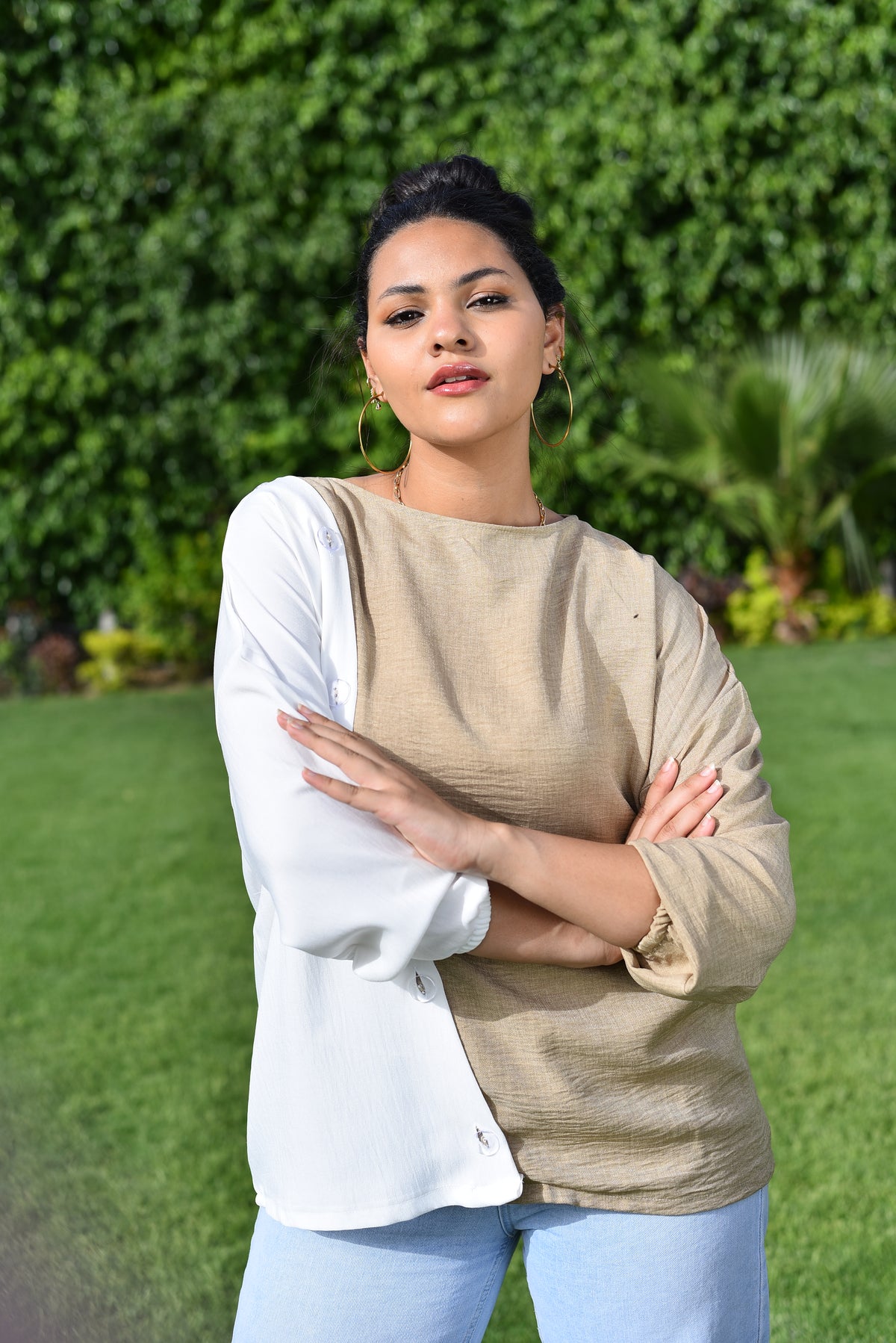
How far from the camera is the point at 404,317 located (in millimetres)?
1517

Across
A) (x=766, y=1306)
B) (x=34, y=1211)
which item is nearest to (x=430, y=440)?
(x=766, y=1306)

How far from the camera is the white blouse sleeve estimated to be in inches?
49.1

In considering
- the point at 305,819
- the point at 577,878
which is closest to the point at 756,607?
the point at 577,878

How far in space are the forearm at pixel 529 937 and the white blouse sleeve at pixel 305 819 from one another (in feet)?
0.11

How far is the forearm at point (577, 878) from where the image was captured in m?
1.30

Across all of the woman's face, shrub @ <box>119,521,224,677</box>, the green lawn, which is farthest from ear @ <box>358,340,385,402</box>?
shrub @ <box>119,521,224,677</box>

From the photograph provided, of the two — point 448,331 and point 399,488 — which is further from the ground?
point 448,331

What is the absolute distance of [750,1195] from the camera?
Result: 140cm

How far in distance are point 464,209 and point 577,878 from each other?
30.1 inches

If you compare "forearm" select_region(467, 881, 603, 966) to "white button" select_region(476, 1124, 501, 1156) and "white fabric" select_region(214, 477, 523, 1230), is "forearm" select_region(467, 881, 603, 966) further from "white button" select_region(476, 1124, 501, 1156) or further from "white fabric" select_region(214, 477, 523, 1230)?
"white button" select_region(476, 1124, 501, 1156)

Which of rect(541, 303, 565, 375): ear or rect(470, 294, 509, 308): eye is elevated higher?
rect(470, 294, 509, 308): eye

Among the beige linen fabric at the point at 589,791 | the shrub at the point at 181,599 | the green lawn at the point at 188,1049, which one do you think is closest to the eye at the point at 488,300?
the beige linen fabric at the point at 589,791

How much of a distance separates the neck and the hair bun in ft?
0.93

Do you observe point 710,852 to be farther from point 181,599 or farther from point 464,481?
point 181,599
